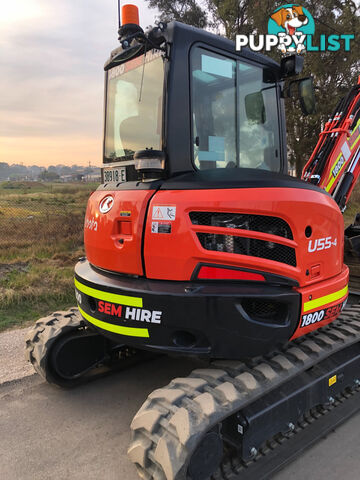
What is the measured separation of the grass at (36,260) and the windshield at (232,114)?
2204mm

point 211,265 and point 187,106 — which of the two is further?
point 187,106

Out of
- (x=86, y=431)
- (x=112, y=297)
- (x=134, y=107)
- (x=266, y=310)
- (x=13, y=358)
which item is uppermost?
(x=134, y=107)

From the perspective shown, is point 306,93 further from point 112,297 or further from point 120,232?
point 112,297

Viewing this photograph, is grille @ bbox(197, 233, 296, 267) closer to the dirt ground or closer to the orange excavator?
the orange excavator

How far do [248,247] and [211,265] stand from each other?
0.95 ft

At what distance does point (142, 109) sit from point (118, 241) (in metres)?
1.01

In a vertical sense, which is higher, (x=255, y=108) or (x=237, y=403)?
(x=255, y=108)

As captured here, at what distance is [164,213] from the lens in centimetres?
246

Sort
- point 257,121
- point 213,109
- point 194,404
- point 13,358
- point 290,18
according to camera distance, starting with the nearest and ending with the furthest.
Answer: point 194,404, point 213,109, point 257,121, point 13,358, point 290,18

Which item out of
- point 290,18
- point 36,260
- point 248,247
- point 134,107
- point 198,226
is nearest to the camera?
point 198,226

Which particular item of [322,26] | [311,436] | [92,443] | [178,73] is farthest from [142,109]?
[322,26]

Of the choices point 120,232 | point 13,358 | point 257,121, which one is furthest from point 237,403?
point 13,358

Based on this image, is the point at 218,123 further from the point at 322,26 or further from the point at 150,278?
the point at 322,26

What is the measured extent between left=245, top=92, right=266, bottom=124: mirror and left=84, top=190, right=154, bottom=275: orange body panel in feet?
3.62
